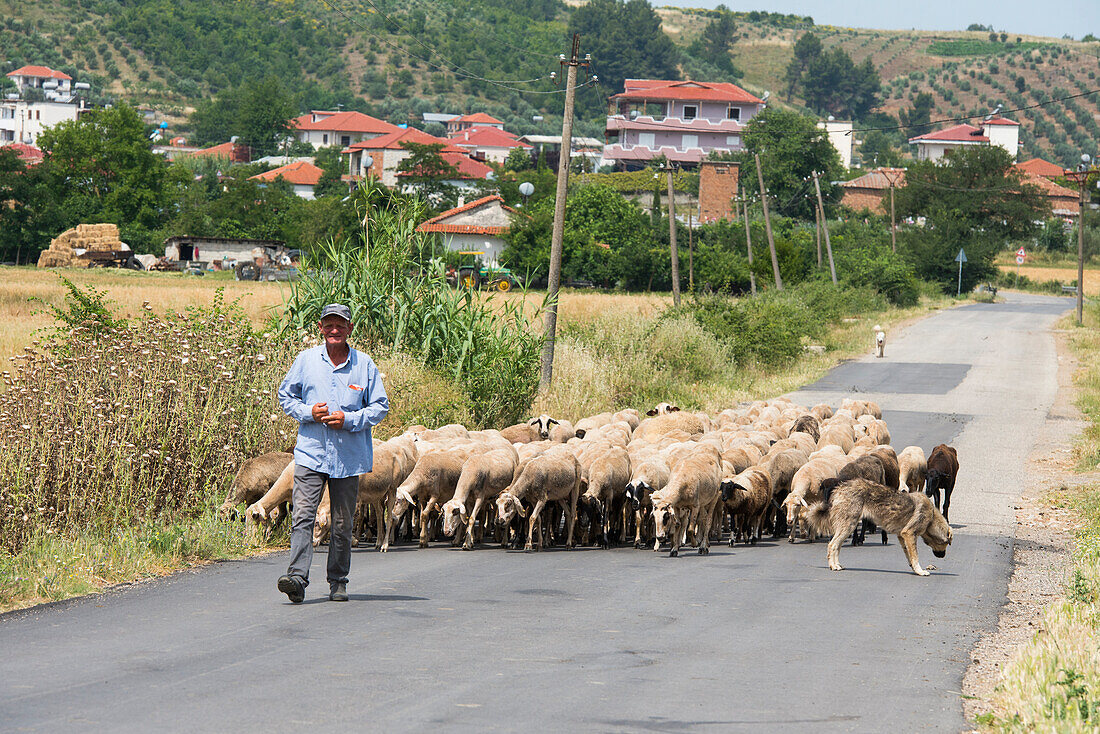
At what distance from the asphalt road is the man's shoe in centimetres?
12

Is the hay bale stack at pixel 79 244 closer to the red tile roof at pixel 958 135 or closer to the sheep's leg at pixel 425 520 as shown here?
the sheep's leg at pixel 425 520

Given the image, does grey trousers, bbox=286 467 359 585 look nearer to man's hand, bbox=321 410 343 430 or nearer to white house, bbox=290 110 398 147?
→ man's hand, bbox=321 410 343 430

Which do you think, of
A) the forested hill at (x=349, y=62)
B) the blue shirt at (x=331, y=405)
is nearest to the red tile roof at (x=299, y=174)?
the forested hill at (x=349, y=62)

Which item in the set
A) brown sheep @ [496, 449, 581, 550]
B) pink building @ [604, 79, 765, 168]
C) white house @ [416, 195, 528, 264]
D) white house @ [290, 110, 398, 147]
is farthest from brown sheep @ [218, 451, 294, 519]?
white house @ [290, 110, 398, 147]

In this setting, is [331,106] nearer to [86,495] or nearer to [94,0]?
[94,0]

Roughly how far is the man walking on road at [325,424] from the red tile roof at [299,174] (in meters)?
96.9

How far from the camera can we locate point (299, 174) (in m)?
107

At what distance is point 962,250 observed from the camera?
71.4 m

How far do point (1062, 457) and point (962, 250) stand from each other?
52394 mm

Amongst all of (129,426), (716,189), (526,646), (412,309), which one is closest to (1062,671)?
(526,646)

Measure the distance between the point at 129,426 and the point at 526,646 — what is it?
231 inches

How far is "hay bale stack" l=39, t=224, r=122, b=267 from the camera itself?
64.9m

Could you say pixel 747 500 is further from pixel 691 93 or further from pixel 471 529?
pixel 691 93

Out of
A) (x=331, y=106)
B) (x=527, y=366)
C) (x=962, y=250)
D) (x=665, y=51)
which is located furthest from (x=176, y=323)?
(x=665, y=51)
